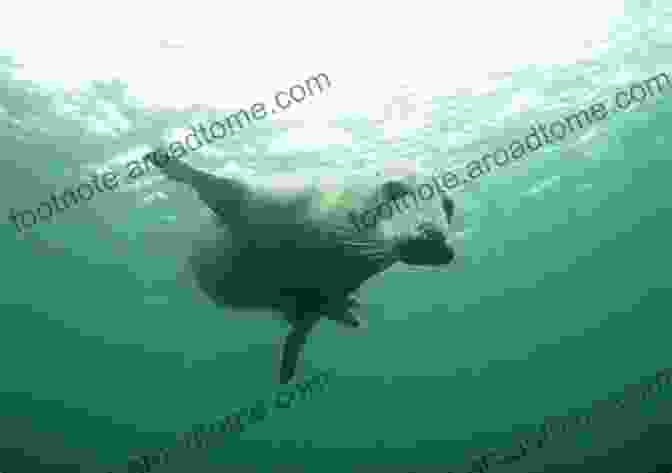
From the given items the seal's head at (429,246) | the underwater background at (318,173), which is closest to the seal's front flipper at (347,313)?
the underwater background at (318,173)

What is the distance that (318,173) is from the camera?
5.27 meters

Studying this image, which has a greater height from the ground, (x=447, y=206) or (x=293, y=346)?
(x=447, y=206)

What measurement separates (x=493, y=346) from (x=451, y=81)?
7390cm

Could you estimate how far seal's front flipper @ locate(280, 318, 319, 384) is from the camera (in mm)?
5199

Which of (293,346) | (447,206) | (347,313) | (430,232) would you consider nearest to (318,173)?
(347,313)

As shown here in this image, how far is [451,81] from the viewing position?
1572 centimetres

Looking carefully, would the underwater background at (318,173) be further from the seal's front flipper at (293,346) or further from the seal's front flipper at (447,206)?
the seal's front flipper at (293,346)

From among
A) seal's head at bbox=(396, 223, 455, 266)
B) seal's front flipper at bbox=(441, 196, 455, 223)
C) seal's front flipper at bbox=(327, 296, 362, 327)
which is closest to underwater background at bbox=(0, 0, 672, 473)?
seal's front flipper at bbox=(441, 196, 455, 223)

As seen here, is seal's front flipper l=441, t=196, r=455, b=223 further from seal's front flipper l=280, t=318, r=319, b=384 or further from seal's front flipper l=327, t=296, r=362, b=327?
seal's front flipper l=280, t=318, r=319, b=384

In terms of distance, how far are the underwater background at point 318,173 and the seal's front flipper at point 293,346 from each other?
141 centimetres

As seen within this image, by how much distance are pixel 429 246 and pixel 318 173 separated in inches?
92.1

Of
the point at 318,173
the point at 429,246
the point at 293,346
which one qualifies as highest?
the point at 318,173

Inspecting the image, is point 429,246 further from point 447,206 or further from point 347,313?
point 347,313

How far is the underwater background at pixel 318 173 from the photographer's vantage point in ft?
40.7
